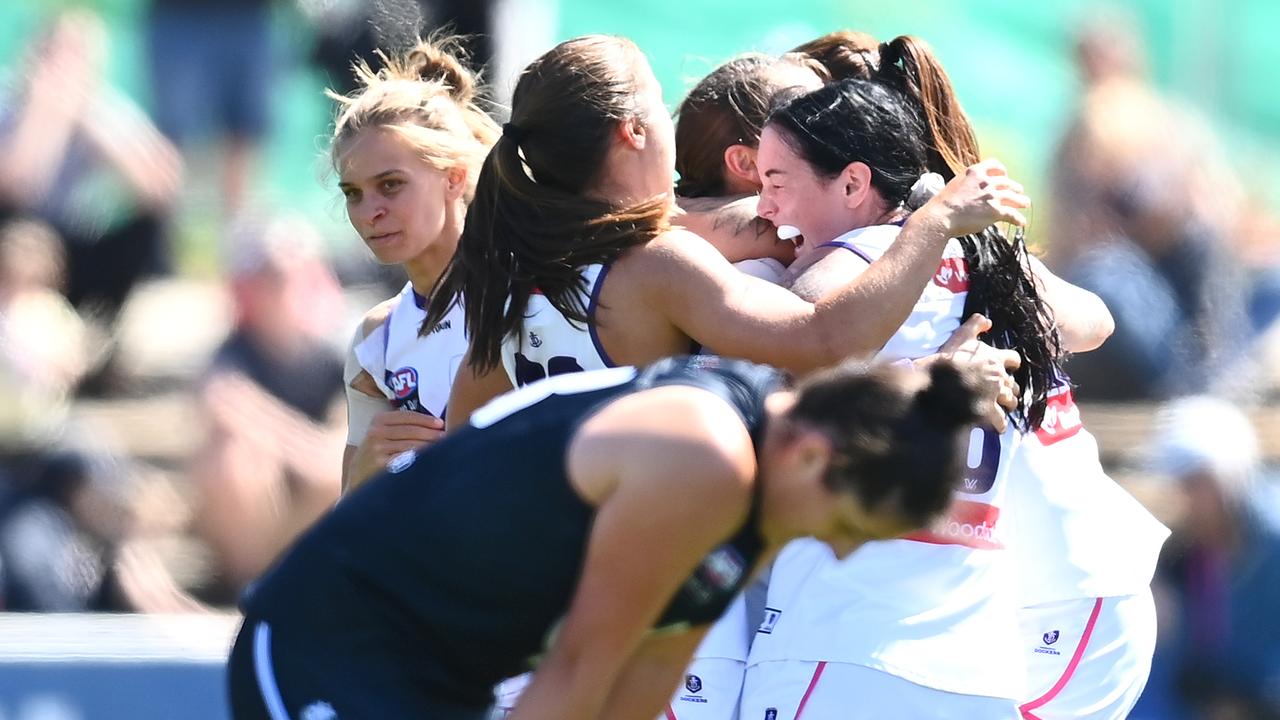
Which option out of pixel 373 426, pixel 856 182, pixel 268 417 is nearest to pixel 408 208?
pixel 373 426

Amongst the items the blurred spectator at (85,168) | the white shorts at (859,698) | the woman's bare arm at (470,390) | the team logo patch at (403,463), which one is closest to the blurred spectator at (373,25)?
the blurred spectator at (85,168)

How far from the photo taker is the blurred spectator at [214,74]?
6.56 meters

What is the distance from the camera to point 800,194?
3.09 metres

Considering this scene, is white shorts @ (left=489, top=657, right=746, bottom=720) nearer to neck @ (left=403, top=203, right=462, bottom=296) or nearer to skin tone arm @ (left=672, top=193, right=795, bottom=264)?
skin tone arm @ (left=672, top=193, right=795, bottom=264)

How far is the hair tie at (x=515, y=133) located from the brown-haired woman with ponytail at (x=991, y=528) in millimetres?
436

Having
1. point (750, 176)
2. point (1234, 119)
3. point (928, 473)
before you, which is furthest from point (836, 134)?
point (1234, 119)

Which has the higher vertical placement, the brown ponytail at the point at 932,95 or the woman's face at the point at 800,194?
the brown ponytail at the point at 932,95

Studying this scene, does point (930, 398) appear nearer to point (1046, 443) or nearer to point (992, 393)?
point (992, 393)

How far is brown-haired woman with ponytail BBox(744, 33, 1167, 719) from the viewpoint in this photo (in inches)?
115

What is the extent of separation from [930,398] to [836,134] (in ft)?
2.76

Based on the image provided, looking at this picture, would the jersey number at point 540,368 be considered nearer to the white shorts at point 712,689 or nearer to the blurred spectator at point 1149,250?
the white shorts at point 712,689

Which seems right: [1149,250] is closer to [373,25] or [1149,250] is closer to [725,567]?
[373,25]

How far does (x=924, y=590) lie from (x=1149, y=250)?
12.6 ft

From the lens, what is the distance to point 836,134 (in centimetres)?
305
